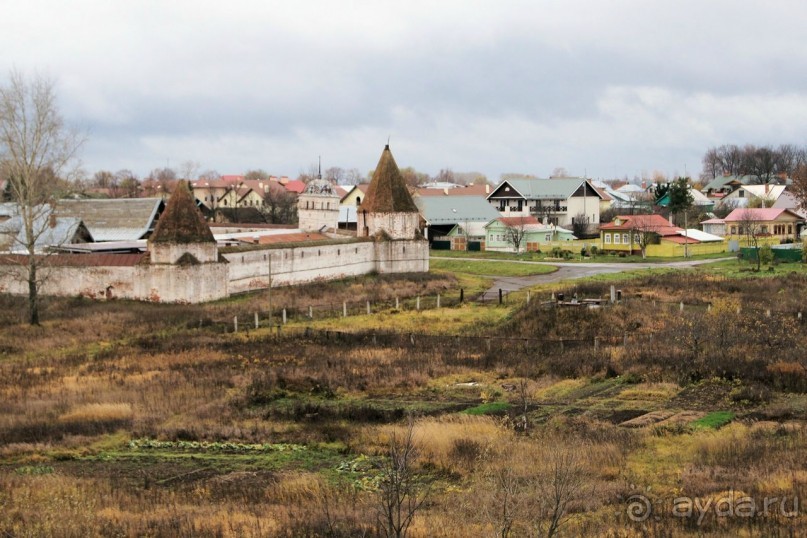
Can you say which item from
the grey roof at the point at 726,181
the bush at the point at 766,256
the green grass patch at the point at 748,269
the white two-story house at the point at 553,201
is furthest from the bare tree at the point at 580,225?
the grey roof at the point at 726,181

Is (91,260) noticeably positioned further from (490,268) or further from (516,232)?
(516,232)

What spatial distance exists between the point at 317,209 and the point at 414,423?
4179 centimetres

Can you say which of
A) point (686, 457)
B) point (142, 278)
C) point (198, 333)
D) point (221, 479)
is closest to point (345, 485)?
point (221, 479)

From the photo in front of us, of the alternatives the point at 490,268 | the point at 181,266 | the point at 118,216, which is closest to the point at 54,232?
the point at 118,216

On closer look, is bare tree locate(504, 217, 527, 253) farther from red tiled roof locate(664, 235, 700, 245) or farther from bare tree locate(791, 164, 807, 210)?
bare tree locate(791, 164, 807, 210)

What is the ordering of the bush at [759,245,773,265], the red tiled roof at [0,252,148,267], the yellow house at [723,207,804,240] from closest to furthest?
the red tiled roof at [0,252,148,267] < the bush at [759,245,773,265] < the yellow house at [723,207,804,240]

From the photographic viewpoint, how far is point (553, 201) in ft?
249

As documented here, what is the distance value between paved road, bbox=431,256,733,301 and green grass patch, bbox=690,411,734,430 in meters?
20.2

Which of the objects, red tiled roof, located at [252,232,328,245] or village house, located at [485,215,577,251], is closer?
red tiled roof, located at [252,232,328,245]

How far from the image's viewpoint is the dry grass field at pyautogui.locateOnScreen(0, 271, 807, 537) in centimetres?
1128

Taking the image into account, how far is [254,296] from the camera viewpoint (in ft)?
127

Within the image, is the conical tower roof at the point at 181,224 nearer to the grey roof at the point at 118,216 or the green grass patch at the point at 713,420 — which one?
the grey roof at the point at 118,216

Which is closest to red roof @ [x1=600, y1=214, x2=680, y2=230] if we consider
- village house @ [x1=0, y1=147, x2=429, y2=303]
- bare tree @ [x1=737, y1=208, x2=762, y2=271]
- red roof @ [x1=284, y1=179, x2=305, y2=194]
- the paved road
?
bare tree @ [x1=737, y1=208, x2=762, y2=271]

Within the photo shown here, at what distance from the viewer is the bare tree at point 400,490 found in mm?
9570
